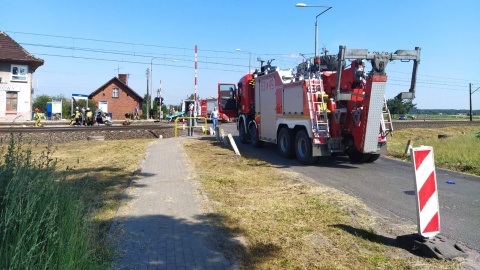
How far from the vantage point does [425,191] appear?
4969 millimetres

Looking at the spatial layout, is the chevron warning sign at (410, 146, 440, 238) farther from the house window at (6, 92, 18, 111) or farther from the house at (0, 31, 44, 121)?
the house window at (6, 92, 18, 111)

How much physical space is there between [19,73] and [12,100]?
3.05 meters

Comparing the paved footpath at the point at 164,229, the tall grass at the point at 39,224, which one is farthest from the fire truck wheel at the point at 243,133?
the tall grass at the point at 39,224

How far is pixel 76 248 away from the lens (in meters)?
3.60

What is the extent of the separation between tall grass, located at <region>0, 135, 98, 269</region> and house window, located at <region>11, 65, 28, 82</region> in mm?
44369

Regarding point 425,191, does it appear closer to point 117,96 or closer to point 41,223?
point 41,223

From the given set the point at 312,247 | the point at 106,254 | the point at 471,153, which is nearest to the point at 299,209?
the point at 312,247

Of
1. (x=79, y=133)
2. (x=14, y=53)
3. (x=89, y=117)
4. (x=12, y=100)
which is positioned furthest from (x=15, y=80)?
(x=79, y=133)

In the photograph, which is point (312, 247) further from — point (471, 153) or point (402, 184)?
point (471, 153)

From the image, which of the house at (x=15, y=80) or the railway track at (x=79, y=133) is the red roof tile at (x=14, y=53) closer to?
the house at (x=15, y=80)

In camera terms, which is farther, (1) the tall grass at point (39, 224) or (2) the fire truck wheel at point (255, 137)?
(2) the fire truck wheel at point (255, 137)

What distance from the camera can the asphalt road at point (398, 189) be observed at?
19.4ft

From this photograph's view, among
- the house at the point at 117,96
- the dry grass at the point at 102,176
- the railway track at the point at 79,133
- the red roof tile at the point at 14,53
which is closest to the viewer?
the dry grass at the point at 102,176

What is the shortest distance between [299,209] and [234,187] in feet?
7.04
